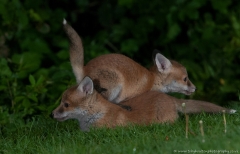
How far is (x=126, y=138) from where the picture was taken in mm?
8648

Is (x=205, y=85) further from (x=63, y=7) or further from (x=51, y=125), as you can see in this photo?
(x=51, y=125)

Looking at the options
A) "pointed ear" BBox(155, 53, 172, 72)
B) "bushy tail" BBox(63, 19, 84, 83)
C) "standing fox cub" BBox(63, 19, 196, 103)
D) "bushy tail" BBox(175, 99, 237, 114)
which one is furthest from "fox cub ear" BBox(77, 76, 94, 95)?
"pointed ear" BBox(155, 53, 172, 72)

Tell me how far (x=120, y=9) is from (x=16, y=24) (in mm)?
2326

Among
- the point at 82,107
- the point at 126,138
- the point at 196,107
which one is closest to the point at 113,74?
the point at 82,107

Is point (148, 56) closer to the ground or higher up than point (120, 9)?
closer to the ground

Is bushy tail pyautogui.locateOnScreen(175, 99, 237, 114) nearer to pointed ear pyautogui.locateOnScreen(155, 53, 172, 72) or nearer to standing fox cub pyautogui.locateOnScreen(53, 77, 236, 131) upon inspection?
standing fox cub pyautogui.locateOnScreen(53, 77, 236, 131)

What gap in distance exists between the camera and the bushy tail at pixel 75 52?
35.1 feet

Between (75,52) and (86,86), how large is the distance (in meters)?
1.02

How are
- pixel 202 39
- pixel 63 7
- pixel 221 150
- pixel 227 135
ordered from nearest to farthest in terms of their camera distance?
pixel 221 150, pixel 227 135, pixel 202 39, pixel 63 7

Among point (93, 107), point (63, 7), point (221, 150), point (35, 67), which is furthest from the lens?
point (63, 7)

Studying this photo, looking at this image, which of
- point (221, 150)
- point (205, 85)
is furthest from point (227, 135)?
point (205, 85)

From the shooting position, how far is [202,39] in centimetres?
1468

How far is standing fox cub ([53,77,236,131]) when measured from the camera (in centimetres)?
974

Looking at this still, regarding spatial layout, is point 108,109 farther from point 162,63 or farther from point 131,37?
point 131,37
